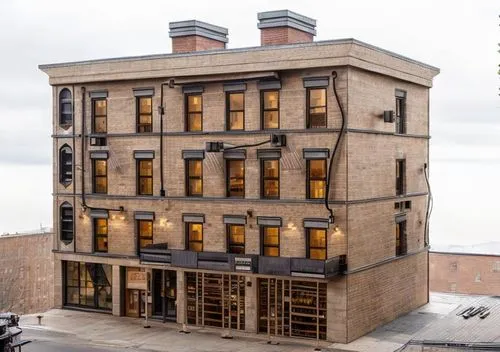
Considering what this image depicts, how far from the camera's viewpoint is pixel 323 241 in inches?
1352

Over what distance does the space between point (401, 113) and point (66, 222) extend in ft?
64.4

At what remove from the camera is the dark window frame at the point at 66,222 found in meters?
41.4

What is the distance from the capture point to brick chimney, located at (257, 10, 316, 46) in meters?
36.8

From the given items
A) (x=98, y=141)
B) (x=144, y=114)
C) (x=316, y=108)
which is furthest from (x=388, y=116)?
(x=98, y=141)

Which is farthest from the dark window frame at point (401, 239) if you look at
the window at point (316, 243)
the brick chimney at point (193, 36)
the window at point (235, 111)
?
→ the brick chimney at point (193, 36)

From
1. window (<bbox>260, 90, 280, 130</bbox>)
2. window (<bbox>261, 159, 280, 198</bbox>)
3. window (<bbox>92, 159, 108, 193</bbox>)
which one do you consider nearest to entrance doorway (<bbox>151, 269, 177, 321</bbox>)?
window (<bbox>92, 159, 108, 193</bbox>)

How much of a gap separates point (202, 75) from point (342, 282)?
40.4 ft

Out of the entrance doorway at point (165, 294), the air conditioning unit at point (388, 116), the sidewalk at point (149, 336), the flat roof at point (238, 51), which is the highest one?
the flat roof at point (238, 51)

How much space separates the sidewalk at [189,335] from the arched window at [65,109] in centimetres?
1066

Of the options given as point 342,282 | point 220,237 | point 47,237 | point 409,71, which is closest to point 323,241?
point 342,282

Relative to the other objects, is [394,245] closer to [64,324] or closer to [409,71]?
[409,71]

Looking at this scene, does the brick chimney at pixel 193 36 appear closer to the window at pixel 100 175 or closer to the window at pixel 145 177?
the window at pixel 145 177

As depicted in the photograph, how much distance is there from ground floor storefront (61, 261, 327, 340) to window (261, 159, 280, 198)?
13.4ft

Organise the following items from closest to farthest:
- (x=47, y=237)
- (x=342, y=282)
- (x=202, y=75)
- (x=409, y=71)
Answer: (x=342, y=282), (x=202, y=75), (x=409, y=71), (x=47, y=237)
